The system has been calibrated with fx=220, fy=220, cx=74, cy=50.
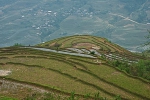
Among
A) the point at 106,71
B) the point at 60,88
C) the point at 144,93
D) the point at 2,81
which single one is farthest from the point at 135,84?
the point at 2,81

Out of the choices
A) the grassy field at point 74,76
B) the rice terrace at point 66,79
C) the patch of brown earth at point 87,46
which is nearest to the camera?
the rice terrace at point 66,79

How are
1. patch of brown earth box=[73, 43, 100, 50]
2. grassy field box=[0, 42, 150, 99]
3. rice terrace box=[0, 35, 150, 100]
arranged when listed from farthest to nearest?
patch of brown earth box=[73, 43, 100, 50] → grassy field box=[0, 42, 150, 99] → rice terrace box=[0, 35, 150, 100]

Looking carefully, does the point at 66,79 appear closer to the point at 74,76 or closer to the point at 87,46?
the point at 74,76

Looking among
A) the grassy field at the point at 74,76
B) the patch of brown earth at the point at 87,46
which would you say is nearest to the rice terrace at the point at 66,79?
the grassy field at the point at 74,76

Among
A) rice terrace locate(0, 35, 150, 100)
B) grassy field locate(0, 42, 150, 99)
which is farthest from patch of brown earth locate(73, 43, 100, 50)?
grassy field locate(0, 42, 150, 99)

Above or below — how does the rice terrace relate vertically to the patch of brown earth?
above

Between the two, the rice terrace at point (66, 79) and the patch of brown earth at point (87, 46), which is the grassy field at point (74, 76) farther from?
the patch of brown earth at point (87, 46)

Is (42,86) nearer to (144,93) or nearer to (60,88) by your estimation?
(60,88)

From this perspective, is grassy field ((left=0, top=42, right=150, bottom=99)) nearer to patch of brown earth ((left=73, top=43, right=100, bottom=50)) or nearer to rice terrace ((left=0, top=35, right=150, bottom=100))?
rice terrace ((left=0, top=35, right=150, bottom=100))
